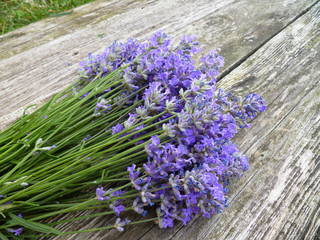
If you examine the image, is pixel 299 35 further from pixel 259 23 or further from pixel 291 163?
pixel 291 163

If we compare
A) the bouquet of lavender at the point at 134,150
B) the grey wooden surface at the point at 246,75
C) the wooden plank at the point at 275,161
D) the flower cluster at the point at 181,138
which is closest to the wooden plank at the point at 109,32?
the grey wooden surface at the point at 246,75

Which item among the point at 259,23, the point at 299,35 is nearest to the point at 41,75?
the point at 259,23

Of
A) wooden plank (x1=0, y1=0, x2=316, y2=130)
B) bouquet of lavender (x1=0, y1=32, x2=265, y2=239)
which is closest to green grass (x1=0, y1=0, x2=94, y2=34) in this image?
wooden plank (x1=0, y1=0, x2=316, y2=130)

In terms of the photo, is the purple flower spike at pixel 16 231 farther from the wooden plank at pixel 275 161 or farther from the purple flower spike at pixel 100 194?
the purple flower spike at pixel 100 194

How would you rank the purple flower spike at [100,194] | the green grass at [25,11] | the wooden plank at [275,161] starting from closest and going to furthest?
the purple flower spike at [100,194] → the wooden plank at [275,161] → the green grass at [25,11]

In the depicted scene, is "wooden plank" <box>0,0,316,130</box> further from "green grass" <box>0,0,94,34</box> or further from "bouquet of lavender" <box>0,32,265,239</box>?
"green grass" <box>0,0,94,34</box>
